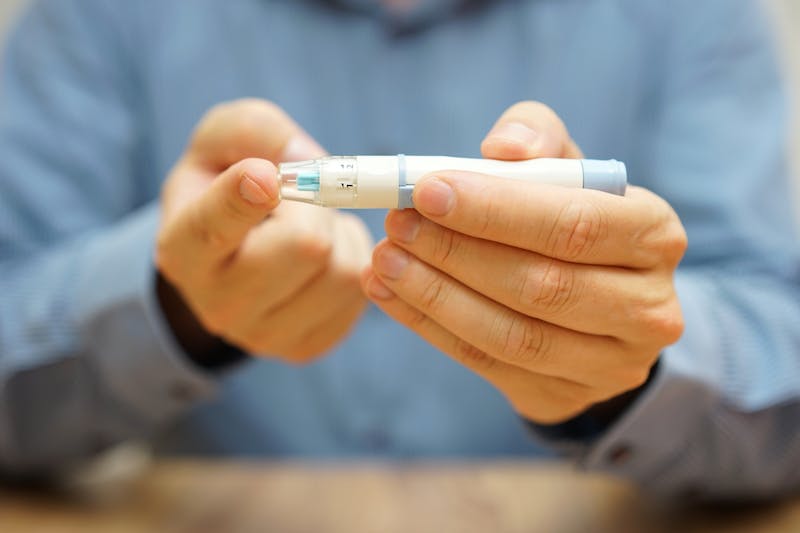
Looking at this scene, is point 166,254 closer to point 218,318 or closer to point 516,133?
point 218,318

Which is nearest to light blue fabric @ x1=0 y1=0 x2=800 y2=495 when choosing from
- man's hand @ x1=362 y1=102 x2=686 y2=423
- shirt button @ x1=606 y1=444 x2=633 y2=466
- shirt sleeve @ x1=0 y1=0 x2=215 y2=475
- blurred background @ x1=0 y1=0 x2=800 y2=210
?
shirt sleeve @ x1=0 y1=0 x2=215 y2=475

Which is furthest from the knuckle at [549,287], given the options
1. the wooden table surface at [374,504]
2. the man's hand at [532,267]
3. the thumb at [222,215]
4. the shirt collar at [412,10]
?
the shirt collar at [412,10]

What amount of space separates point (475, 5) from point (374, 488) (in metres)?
0.43

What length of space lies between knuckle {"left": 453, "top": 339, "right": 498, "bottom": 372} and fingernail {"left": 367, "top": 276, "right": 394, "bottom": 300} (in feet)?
0.13

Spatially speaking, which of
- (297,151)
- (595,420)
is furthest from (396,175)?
(595,420)

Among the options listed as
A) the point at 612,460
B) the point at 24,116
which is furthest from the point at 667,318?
the point at 24,116

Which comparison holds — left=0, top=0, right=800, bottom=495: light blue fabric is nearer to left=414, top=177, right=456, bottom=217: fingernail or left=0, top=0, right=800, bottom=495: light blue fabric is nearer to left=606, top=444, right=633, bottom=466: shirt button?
left=606, top=444, right=633, bottom=466: shirt button

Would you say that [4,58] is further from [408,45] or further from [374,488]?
[374,488]

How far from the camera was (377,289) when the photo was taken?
1.08 feet

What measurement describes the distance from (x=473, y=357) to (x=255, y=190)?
122mm

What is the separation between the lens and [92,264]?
0.54 meters

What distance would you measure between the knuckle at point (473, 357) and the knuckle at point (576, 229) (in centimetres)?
7

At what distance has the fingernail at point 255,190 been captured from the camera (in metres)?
0.30

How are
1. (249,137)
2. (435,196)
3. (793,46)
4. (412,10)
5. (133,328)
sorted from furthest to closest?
(793,46) → (412,10) → (133,328) → (249,137) → (435,196)
